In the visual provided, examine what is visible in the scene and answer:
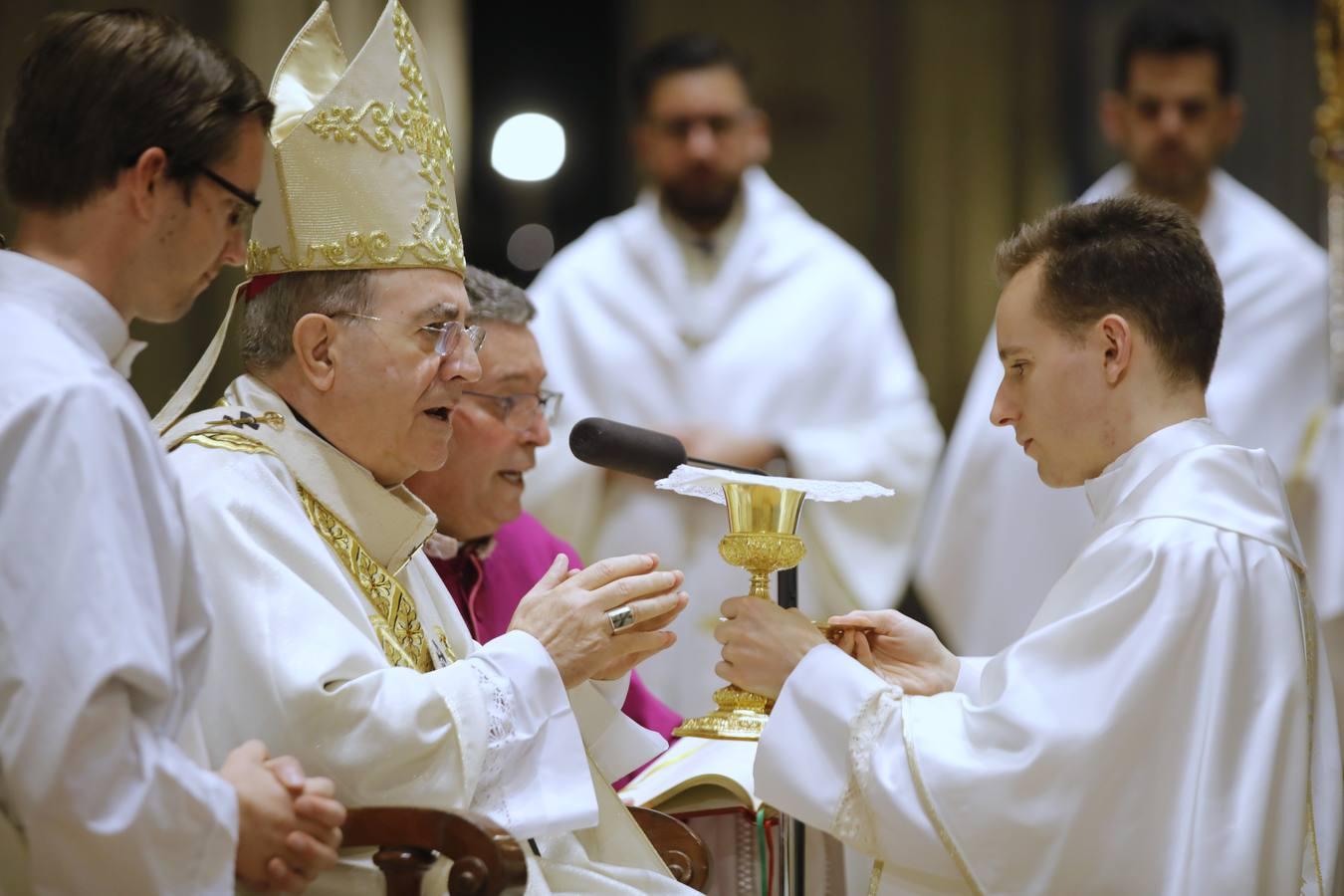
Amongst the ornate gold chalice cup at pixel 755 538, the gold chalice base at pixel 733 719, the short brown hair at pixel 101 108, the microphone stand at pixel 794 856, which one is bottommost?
the microphone stand at pixel 794 856

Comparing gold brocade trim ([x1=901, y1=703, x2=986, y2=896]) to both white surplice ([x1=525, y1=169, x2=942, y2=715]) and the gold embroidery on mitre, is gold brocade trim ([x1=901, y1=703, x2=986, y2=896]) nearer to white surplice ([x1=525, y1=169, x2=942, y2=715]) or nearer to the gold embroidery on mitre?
the gold embroidery on mitre

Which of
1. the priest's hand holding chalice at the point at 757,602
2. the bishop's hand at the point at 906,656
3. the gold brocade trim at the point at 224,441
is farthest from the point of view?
the bishop's hand at the point at 906,656

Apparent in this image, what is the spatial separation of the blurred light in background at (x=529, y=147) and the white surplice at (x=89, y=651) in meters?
5.81

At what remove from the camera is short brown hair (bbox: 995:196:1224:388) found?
303cm

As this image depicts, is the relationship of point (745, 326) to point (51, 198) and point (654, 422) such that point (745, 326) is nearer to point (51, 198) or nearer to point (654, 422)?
point (654, 422)

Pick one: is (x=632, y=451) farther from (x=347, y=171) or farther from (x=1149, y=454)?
(x=1149, y=454)

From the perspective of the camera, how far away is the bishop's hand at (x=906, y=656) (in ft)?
10.4

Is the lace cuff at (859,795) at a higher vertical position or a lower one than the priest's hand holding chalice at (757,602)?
lower

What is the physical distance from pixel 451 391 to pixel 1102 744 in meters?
1.25

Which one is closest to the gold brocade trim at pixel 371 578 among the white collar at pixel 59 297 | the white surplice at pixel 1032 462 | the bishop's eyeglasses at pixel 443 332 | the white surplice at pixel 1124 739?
Answer: the bishop's eyeglasses at pixel 443 332

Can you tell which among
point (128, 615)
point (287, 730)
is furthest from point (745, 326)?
point (128, 615)

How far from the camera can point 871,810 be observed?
113 inches

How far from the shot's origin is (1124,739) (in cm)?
276

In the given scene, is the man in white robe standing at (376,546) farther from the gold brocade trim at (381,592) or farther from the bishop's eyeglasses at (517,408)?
the bishop's eyeglasses at (517,408)
